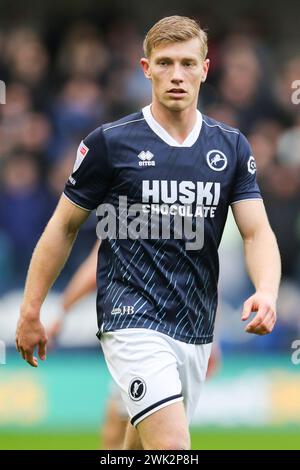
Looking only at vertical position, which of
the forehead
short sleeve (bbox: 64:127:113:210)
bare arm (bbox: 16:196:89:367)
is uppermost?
the forehead

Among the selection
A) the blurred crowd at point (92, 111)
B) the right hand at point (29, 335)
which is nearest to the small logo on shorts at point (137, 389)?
the right hand at point (29, 335)

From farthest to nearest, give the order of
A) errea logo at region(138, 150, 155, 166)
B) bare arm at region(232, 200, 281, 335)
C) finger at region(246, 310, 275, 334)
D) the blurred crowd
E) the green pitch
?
the blurred crowd → the green pitch → errea logo at region(138, 150, 155, 166) → bare arm at region(232, 200, 281, 335) → finger at region(246, 310, 275, 334)

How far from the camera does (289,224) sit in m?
12.1

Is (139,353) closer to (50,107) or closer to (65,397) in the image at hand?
(65,397)

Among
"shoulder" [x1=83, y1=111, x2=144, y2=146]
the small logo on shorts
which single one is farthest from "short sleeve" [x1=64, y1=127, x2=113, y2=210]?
the small logo on shorts

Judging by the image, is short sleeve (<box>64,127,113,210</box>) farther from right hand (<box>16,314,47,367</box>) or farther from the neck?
right hand (<box>16,314,47,367</box>)

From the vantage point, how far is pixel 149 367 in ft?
17.7

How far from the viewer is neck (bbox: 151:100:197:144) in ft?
19.0

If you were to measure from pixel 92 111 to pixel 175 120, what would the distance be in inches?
283

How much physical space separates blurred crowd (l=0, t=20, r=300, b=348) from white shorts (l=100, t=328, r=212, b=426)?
6135mm

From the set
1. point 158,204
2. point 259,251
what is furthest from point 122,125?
point 259,251

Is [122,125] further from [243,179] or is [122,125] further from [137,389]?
[137,389]
